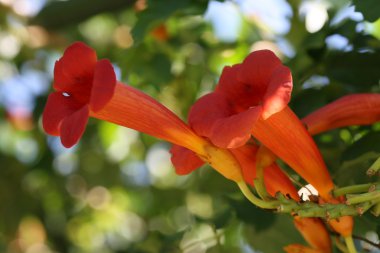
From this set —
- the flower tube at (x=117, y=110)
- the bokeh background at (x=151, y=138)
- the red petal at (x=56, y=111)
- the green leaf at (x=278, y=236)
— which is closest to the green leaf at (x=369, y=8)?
the bokeh background at (x=151, y=138)

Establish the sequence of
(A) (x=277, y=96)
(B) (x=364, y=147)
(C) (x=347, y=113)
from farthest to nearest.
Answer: (B) (x=364, y=147)
(C) (x=347, y=113)
(A) (x=277, y=96)

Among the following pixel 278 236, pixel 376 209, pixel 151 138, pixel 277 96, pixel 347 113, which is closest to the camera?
pixel 277 96

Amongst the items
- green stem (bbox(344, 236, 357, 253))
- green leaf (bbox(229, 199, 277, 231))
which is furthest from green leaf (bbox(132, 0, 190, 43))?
green stem (bbox(344, 236, 357, 253))

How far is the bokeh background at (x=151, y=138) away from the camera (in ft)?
8.23

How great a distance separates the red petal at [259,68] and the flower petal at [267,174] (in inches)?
8.9

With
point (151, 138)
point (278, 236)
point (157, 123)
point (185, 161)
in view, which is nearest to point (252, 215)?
point (278, 236)

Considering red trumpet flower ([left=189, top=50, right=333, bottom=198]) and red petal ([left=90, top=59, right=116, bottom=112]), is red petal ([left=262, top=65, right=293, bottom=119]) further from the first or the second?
red petal ([left=90, top=59, right=116, bottom=112])

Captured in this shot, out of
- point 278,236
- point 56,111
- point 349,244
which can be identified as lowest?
point 278,236

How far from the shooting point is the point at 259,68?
182 centimetres

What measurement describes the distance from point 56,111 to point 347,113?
0.81 m

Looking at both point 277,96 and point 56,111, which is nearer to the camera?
point 277,96

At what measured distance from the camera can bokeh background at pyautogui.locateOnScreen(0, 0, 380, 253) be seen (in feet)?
8.23

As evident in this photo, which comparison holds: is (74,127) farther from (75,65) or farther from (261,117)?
(261,117)

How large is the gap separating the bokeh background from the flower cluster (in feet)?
0.70
